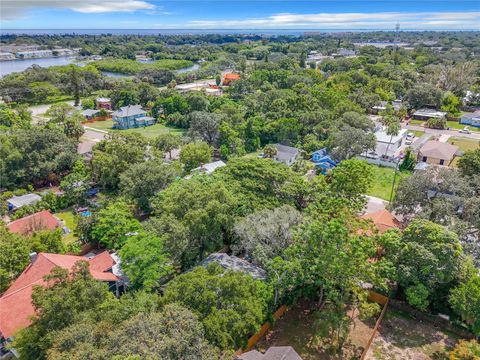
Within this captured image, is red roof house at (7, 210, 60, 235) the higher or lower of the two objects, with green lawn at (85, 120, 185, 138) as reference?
higher

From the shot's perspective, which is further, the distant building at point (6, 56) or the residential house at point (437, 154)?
the distant building at point (6, 56)

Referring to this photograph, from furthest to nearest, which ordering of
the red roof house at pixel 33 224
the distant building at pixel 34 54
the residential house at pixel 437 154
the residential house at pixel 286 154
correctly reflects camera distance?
the distant building at pixel 34 54 → the residential house at pixel 286 154 → the residential house at pixel 437 154 → the red roof house at pixel 33 224

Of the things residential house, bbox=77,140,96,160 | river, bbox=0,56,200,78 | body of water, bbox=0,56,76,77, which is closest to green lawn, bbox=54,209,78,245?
residential house, bbox=77,140,96,160

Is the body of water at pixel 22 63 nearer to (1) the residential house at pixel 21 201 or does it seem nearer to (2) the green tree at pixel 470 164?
(1) the residential house at pixel 21 201

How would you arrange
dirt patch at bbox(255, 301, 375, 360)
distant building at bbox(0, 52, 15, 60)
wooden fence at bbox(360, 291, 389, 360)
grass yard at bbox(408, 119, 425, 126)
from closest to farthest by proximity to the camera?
dirt patch at bbox(255, 301, 375, 360), wooden fence at bbox(360, 291, 389, 360), grass yard at bbox(408, 119, 425, 126), distant building at bbox(0, 52, 15, 60)

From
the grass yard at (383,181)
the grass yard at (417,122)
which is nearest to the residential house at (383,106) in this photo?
the grass yard at (417,122)

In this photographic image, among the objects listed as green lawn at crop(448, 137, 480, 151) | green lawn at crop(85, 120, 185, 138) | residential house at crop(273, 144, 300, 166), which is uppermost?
residential house at crop(273, 144, 300, 166)

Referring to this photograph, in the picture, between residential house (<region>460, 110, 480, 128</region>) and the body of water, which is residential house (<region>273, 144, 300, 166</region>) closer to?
residential house (<region>460, 110, 480, 128</region>)
